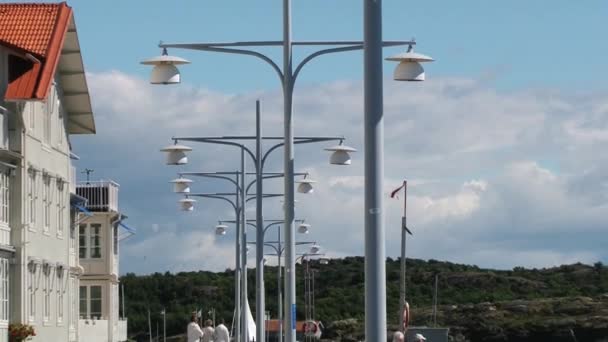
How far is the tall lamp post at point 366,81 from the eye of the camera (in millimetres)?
19658

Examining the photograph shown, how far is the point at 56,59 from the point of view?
51656 mm

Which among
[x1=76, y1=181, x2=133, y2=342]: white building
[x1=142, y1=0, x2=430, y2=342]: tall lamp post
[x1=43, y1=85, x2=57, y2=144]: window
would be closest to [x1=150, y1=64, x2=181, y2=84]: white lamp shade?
[x1=142, y1=0, x2=430, y2=342]: tall lamp post

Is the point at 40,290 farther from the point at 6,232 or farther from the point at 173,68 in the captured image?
the point at 173,68

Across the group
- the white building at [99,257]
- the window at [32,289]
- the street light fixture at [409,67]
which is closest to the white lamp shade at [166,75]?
the street light fixture at [409,67]


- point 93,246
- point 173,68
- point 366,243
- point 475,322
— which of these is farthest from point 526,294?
point 366,243

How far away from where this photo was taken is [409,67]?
1049 inches

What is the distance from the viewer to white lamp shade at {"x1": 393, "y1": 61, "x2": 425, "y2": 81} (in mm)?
26625

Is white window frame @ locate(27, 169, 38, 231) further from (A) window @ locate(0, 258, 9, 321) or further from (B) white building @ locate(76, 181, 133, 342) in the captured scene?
(B) white building @ locate(76, 181, 133, 342)

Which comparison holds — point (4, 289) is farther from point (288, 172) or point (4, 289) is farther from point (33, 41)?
point (288, 172)

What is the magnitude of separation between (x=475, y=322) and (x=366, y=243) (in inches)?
4596

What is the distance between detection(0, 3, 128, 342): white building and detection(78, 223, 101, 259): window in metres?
15.0

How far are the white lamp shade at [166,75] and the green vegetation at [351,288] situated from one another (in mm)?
114176

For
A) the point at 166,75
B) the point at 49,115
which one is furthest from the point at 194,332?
the point at 166,75

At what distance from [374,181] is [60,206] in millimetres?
38904
